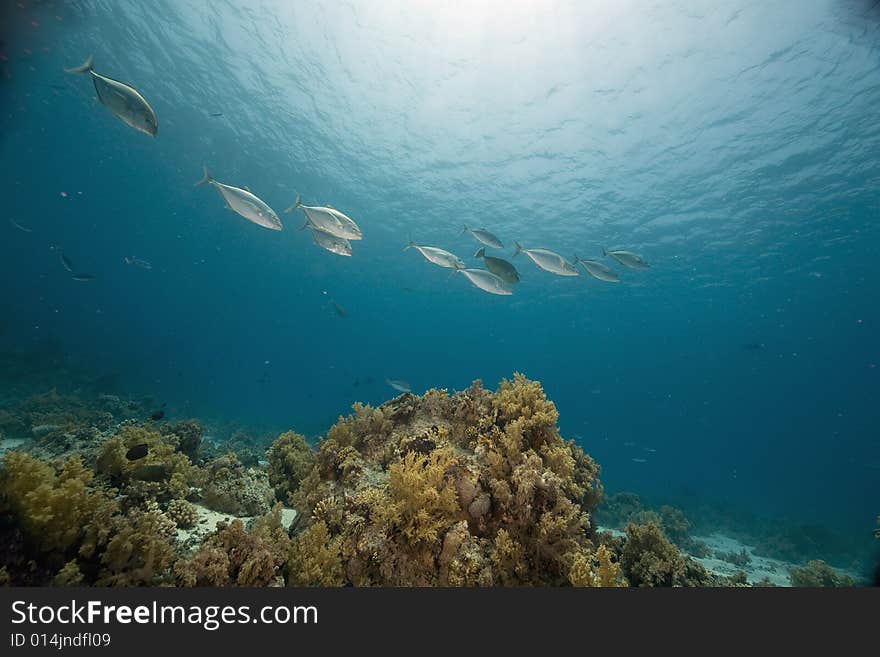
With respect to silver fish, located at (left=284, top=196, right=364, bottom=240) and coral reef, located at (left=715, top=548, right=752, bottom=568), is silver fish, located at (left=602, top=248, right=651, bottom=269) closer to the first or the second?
silver fish, located at (left=284, top=196, right=364, bottom=240)

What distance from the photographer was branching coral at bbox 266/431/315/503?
6.70 meters

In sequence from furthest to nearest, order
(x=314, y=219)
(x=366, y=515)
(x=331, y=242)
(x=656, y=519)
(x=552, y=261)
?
(x=656, y=519)
(x=552, y=261)
(x=331, y=242)
(x=314, y=219)
(x=366, y=515)

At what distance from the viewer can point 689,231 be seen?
88.4 feet

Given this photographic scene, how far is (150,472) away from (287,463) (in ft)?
8.21

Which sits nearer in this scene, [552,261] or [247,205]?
[247,205]

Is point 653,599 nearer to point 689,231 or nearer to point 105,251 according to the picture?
point 689,231

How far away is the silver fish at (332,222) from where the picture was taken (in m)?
5.57

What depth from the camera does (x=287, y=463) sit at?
7012 mm

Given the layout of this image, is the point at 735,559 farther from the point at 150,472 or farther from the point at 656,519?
the point at 150,472

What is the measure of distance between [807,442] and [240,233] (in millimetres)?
170586

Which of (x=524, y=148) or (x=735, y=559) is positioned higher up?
(x=524, y=148)

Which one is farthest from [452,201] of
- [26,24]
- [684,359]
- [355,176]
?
[684,359]

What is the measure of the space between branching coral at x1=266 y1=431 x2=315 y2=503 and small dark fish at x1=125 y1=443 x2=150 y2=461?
96.4 inches

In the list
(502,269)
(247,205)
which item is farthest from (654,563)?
(247,205)
